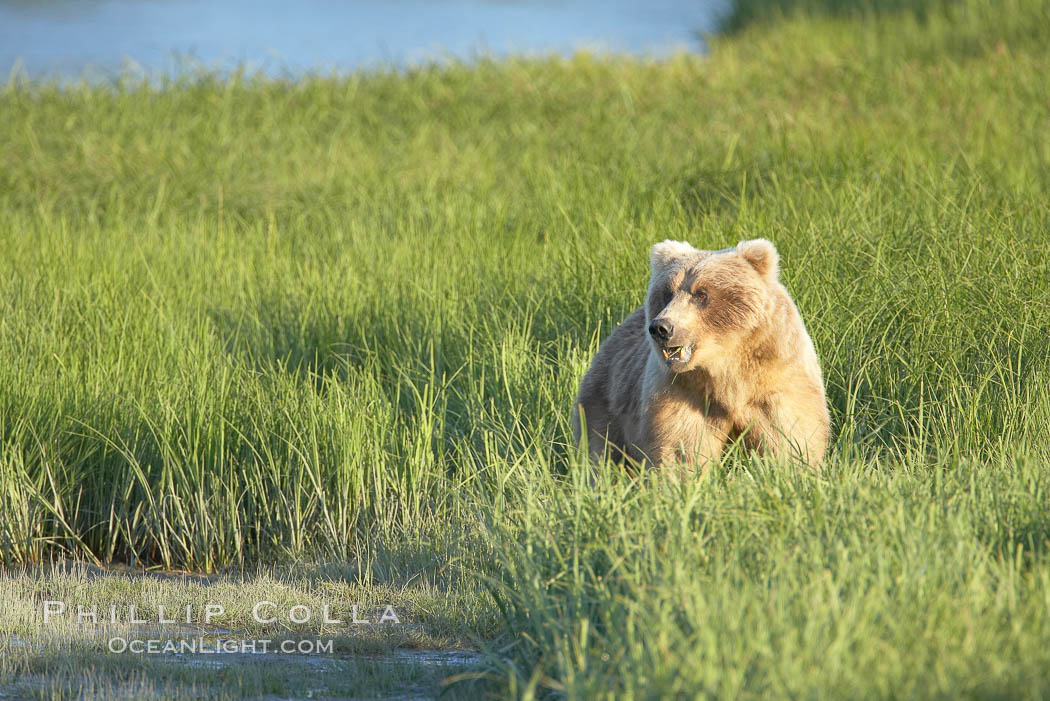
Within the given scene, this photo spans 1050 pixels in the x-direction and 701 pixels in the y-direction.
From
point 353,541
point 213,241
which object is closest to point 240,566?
point 353,541

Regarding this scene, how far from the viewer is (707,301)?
3658 millimetres

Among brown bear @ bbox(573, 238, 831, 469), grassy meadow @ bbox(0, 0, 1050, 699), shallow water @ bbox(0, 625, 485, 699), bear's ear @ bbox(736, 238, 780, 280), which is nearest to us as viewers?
grassy meadow @ bbox(0, 0, 1050, 699)

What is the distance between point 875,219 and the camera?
20.8ft

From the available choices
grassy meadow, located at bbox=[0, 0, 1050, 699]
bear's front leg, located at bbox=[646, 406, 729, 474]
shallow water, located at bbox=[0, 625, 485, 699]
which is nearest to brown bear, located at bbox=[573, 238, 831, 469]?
bear's front leg, located at bbox=[646, 406, 729, 474]

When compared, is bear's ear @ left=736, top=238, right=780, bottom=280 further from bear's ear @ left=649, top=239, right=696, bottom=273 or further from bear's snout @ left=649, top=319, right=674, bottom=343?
bear's snout @ left=649, top=319, right=674, bottom=343

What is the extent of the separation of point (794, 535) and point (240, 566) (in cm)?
273

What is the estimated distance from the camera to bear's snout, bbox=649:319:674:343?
346 centimetres

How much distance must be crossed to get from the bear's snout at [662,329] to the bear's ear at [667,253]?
0.49 meters

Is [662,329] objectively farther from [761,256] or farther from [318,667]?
[318,667]

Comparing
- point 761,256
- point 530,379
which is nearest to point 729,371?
point 761,256

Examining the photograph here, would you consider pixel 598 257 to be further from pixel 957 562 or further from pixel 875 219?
pixel 957 562

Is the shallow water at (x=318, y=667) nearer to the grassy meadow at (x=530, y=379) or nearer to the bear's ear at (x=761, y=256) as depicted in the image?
the grassy meadow at (x=530, y=379)

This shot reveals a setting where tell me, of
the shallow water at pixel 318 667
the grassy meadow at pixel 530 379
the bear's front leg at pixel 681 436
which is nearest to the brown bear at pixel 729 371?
the bear's front leg at pixel 681 436

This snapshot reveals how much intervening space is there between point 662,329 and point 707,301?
0.28 m
